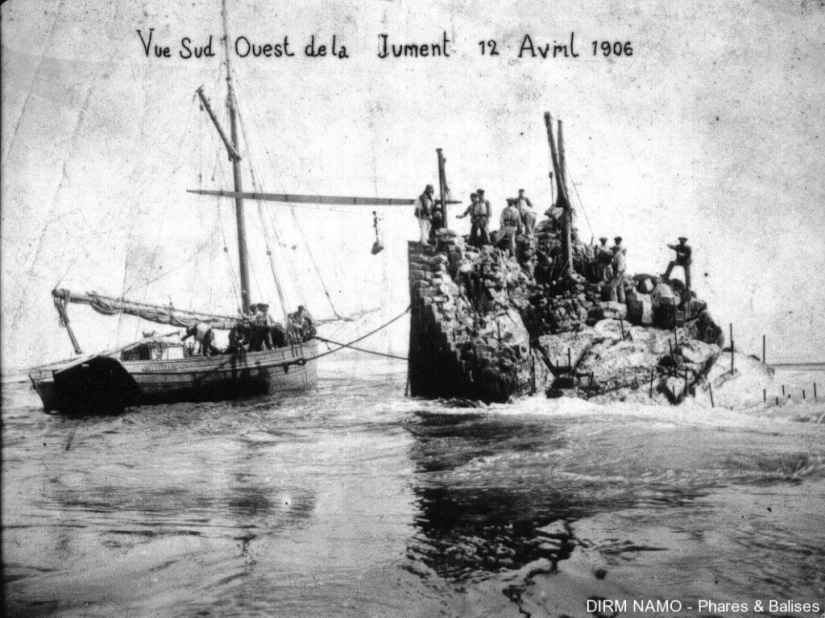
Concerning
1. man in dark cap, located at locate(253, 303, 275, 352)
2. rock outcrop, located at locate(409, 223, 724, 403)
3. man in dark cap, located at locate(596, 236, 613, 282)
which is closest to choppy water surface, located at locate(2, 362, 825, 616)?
rock outcrop, located at locate(409, 223, 724, 403)

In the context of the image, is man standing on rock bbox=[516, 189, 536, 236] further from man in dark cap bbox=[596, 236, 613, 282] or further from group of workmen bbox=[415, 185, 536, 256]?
man in dark cap bbox=[596, 236, 613, 282]

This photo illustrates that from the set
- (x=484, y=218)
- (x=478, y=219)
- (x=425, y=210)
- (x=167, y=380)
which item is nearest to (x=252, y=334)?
(x=167, y=380)

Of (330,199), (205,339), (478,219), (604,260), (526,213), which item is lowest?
(205,339)

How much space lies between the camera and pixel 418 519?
537 cm

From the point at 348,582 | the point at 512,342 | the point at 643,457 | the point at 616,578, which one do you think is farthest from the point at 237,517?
the point at 512,342

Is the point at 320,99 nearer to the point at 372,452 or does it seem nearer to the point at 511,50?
the point at 511,50

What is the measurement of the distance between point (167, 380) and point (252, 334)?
8.67ft

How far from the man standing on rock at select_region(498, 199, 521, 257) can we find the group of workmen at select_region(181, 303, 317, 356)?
590 cm

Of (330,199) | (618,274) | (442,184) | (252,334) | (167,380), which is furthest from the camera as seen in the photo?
(252,334)

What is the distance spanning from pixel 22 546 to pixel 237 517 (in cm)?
168

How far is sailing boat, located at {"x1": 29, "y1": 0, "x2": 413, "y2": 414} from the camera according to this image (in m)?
10.7

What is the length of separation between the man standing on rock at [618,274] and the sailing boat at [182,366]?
4395mm

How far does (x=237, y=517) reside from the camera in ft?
18.0

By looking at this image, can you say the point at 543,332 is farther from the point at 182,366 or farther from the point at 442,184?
the point at 182,366
